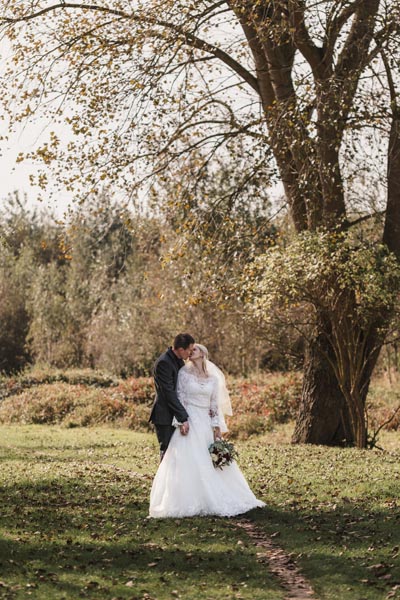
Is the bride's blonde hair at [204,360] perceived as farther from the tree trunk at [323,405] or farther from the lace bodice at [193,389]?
the tree trunk at [323,405]

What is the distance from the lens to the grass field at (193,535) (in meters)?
7.92

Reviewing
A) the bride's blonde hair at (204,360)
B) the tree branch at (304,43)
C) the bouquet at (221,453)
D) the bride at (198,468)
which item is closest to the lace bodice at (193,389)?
the bride at (198,468)

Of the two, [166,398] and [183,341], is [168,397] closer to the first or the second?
[166,398]

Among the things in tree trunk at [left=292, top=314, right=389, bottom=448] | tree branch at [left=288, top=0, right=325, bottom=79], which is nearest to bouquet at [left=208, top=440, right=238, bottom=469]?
tree trunk at [left=292, top=314, right=389, bottom=448]

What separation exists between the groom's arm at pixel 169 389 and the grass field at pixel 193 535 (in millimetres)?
1316

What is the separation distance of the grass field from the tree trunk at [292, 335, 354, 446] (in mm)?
2245

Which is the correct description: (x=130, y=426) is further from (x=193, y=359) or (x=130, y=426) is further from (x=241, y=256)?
(x=193, y=359)

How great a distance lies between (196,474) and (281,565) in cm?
241

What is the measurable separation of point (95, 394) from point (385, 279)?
1541cm

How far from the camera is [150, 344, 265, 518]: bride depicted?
10930mm

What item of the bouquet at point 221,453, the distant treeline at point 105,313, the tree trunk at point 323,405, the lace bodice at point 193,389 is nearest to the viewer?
the bouquet at point 221,453

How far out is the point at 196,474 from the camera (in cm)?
1101

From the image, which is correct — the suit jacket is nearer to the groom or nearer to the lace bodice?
the groom

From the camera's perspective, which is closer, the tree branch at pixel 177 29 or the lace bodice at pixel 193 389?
the lace bodice at pixel 193 389
